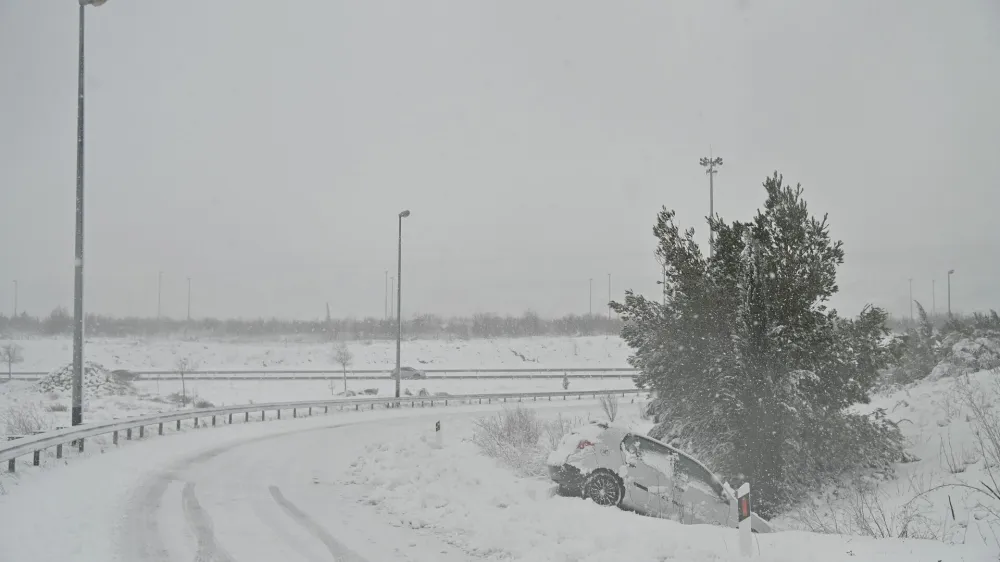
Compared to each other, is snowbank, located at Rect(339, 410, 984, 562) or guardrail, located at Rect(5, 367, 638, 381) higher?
snowbank, located at Rect(339, 410, 984, 562)

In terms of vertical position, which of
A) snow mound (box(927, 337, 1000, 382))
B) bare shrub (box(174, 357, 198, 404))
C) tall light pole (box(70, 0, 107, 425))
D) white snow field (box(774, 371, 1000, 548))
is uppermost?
tall light pole (box(70, 0, 107, 425))

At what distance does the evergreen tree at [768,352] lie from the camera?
13.4 m

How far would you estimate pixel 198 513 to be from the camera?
Result: 9.12 m

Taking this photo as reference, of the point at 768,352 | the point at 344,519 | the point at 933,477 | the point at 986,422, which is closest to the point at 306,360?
the point at 768,352

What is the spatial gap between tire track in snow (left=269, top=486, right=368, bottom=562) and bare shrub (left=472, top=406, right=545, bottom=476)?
14.3 ft

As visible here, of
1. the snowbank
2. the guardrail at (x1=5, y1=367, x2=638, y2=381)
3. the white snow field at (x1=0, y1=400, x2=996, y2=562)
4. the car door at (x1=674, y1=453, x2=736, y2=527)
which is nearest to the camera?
the snowbank

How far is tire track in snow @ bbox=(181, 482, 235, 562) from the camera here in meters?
7.06

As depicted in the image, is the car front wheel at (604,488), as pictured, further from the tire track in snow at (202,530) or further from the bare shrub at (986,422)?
the bare shrub at (986,422)

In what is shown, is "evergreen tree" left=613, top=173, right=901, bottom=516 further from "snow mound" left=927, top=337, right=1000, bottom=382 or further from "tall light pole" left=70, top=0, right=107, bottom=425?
"tall light pole" left=70, top=0, right=107, bottom=425

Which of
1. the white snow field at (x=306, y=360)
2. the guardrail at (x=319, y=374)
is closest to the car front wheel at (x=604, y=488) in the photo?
the white snow field at (x=306, y=360)

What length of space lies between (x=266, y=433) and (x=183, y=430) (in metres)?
2.60

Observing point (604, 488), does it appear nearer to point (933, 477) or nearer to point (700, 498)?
point (700, 498)

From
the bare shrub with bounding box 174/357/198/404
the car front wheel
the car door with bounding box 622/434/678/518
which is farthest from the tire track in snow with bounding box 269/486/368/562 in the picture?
the bare shrub with bounding box 174/357/198/404

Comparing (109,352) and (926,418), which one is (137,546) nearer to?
(926,418)
